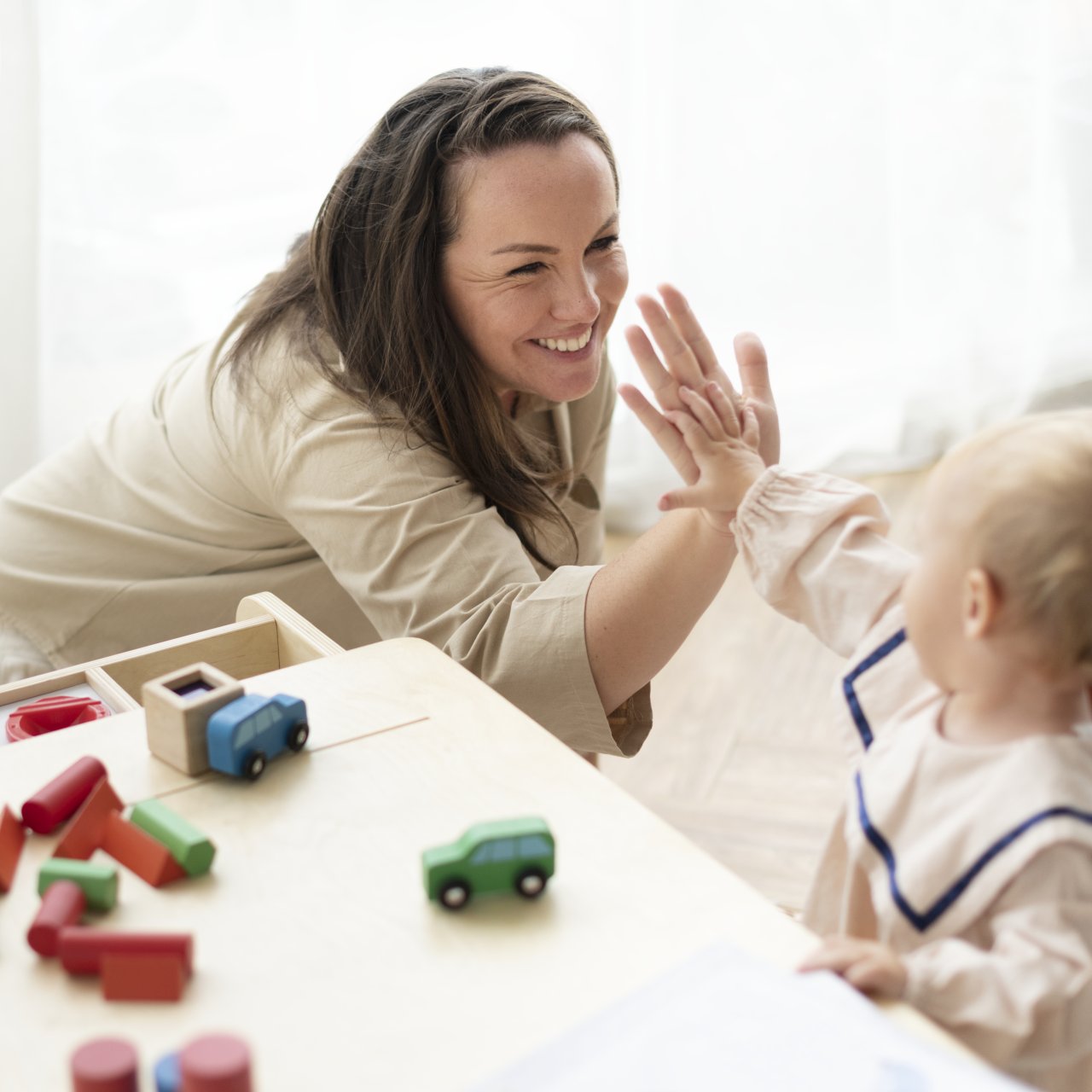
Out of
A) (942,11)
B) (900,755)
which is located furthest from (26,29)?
(900,755)

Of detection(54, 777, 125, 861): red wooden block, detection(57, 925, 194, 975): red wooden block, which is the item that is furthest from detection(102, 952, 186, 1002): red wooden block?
detection(54, 777, 125, 861): red wooden block

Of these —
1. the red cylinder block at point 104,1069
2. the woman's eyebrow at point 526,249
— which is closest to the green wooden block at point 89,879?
the red cylinder block at point 104,1069

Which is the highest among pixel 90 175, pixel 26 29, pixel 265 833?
pixel 26 29

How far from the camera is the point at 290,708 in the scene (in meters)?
0.81

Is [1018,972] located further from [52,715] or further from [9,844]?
[52,715]

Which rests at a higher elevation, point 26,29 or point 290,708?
point 26,29

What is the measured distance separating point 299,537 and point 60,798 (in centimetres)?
63

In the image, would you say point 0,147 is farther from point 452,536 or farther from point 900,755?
point 900,755

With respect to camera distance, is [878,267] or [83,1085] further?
[878,267]

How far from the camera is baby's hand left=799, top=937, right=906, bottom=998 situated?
614 millimetres

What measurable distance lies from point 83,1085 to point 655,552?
0.61 metres

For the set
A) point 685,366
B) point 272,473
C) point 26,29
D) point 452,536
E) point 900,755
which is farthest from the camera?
point 26,29

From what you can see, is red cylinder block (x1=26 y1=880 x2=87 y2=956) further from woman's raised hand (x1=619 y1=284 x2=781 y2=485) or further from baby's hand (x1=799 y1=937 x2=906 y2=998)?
woman's raised hand (x1=619 y1=284 x2=781 y2=485)

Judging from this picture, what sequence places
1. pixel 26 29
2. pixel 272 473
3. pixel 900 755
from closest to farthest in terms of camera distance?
pixel 900 755
pixel 272 473
pixel 26 29
